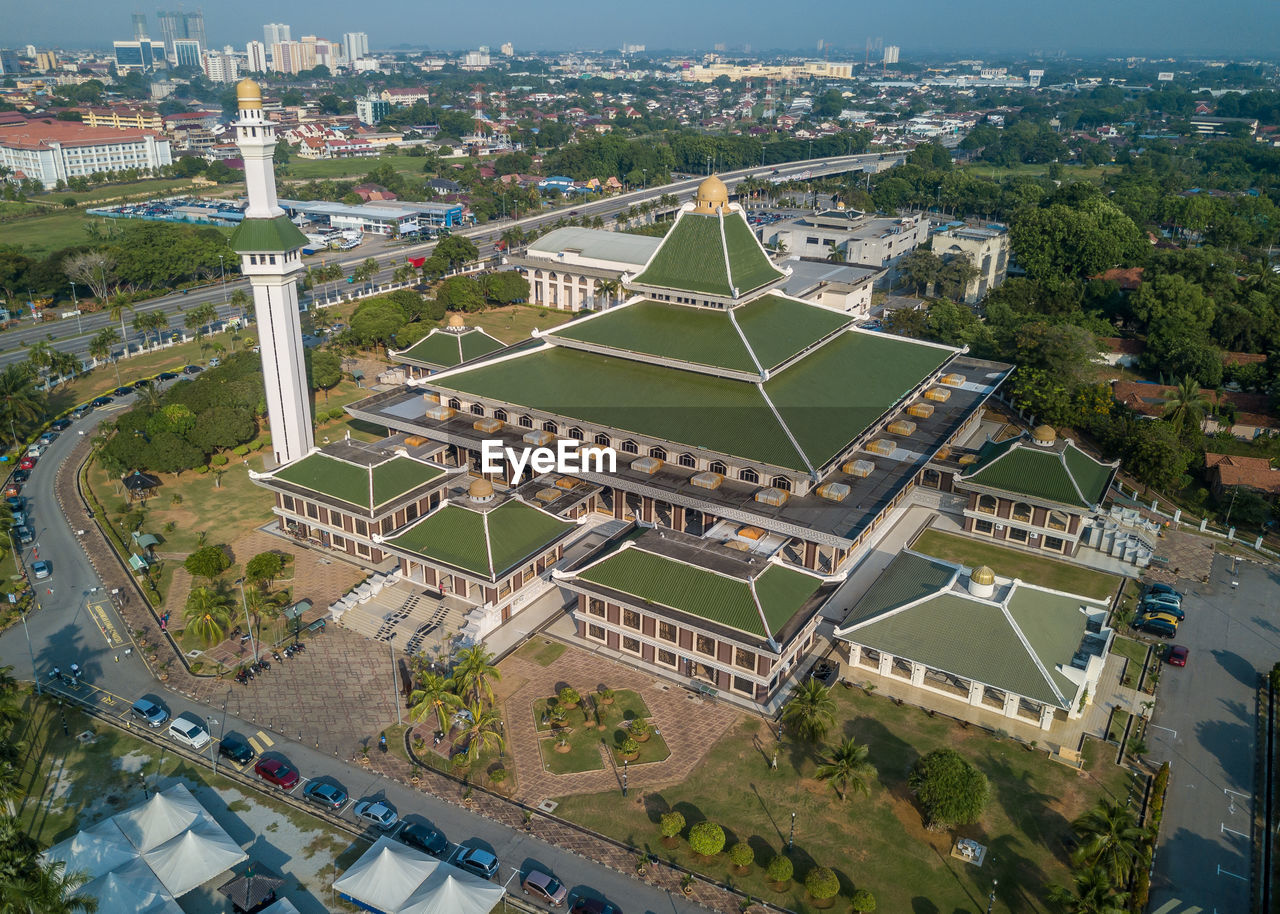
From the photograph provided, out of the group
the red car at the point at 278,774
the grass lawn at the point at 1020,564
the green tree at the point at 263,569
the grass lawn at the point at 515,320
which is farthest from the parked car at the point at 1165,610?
the grass lawn at the point at 515,320

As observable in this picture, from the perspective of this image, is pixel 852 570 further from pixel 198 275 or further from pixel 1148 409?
pixel 198 275

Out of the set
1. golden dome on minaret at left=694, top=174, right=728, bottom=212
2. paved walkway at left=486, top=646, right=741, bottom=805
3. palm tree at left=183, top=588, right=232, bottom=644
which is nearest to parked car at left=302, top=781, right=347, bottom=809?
paved walkway at left=486, top=646, right=741, bottom=805

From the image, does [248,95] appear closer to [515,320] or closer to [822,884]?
[515,320]

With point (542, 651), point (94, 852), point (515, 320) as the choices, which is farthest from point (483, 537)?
point (515, 320)

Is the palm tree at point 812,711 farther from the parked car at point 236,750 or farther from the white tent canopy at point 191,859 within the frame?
the parked car at point 236,750

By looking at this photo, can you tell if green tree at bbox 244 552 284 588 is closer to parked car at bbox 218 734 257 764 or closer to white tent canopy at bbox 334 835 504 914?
parked car at bbox 218 734 257 764

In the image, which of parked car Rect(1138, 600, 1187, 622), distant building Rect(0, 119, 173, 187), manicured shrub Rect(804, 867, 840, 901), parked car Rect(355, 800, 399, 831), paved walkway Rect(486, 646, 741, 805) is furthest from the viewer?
distant building Rect(0, 119, 173, 187)

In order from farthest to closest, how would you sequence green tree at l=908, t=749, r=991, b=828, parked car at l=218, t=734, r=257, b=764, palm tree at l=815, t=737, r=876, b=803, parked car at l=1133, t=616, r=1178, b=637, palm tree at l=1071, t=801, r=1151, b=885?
parked car at l=1133, t=616, r=1178, b=637
parked car at l=218, t=734, r=257, b=764
palm tree at l=815, t=737, r=876, b=803
green tree at l=908, t=749, r=991, b=828
palm tree at l=1071, t=801, r=1151, b=885
